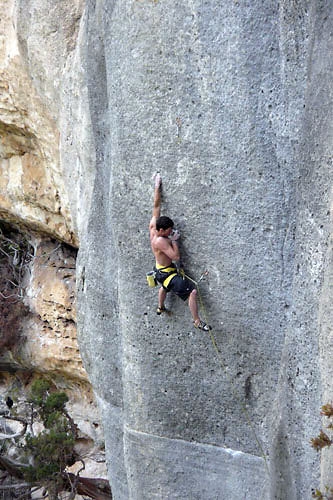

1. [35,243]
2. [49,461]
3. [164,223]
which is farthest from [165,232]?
[35,243]

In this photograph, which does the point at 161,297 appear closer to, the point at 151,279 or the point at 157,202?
the point at 151,279

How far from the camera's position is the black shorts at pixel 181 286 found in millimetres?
4844

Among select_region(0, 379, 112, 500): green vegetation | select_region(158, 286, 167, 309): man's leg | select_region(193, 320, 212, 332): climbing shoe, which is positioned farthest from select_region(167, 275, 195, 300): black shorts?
select_region(0, 379, 112, 500): green vegetation

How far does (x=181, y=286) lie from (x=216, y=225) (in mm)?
541

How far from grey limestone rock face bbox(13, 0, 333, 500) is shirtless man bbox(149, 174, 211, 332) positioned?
0.08 m

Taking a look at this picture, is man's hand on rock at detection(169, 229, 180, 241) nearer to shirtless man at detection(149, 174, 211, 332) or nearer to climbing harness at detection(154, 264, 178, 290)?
shirtless man at detection(149, 174, 211, 332)

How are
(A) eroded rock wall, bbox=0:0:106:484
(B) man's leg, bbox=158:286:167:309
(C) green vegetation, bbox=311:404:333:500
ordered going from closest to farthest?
(C) green vegetation, bbox=311:404:333:500 < (B) man's leg, bbox=158:286:167:309 < (A) eroded rock wall, bbox=0:0:106:484

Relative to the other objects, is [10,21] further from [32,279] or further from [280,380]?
[280,380]

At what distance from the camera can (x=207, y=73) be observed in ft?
14.7

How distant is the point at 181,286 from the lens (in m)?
4.86

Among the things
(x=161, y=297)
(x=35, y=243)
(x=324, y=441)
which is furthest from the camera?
(x=35, y=243)

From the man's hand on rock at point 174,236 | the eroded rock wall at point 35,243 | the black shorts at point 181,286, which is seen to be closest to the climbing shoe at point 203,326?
the black shorts at point 181,286

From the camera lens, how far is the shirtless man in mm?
4754

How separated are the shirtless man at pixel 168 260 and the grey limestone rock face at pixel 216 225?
0.08 metres
